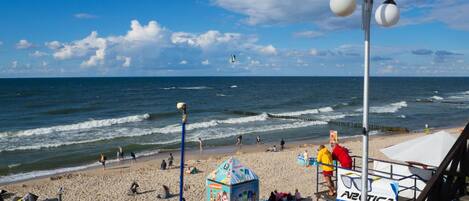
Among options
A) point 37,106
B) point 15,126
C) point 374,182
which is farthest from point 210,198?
point 37,106

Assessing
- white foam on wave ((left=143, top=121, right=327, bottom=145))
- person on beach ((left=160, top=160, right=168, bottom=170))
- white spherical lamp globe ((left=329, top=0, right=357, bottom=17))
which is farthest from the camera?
white foam on wave ((left=143, top=121, right=327, bottom=145))

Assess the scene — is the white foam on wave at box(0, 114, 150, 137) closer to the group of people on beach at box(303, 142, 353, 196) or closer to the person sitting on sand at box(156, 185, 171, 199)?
the person sitting on sand at box(156, 185, 171, 199)

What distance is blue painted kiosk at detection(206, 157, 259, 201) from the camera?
400 inches

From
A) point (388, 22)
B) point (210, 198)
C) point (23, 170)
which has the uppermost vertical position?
point (388, 22)

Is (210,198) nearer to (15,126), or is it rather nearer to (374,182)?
(374,182)

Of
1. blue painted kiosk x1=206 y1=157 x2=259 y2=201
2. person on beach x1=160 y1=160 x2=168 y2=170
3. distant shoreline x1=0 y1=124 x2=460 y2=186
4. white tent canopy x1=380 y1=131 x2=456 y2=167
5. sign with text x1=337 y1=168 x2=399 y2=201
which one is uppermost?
white tent canopy x1=380 y1=131 x2=456 y2=167

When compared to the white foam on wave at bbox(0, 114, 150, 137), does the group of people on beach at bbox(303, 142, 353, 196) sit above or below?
above

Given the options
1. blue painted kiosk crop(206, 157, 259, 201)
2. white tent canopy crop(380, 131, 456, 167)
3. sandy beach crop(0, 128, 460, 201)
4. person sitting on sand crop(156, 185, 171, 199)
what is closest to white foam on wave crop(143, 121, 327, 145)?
sandy beach crop(0, 128, 460, 201)

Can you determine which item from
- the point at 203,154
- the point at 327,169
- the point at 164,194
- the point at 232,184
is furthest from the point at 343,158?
the point at 203,154

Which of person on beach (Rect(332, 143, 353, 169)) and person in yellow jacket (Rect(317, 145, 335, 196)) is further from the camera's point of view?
person in yellow jacket (Rect(317, 145, 335, 196))

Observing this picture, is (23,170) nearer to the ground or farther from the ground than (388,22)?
nearer to the ground

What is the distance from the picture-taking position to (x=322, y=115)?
5109 centimetres

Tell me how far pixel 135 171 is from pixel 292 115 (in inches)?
1199

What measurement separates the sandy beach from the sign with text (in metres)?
7.28
